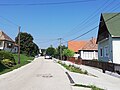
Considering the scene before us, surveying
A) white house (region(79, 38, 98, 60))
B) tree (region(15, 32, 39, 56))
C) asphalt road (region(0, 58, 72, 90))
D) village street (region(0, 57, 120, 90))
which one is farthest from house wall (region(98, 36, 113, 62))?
tree (region(15, 32, 39, 56))

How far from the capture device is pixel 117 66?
18.2m

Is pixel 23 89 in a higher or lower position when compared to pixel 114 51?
lower

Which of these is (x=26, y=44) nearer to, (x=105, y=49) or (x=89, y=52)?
(x=89, y=52)

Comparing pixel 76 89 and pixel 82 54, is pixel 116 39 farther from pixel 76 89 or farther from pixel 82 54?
pixel 82 54

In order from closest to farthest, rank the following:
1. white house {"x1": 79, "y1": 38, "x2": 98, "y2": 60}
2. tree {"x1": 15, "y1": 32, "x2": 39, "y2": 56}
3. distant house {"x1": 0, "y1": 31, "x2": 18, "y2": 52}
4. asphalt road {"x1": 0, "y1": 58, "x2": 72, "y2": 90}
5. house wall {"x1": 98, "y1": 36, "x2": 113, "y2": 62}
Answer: asphalt road {"x1": 0, "y1": 58, "x2": 72, "y2": 90}
house wall {"x1": 98, "y1": 36, "x2": 113, "y2": 62}
white house {"x1": 79, "y1": 38, "x2": 98, "y2": 60}
distant house {"x1": 0, "y1": 31, "x2": 18, "y2": 52}
tree {"x1": 15, "y1": 32, "x2": 39, "y2": 56}

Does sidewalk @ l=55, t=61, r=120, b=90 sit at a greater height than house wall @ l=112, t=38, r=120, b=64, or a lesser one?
lesser

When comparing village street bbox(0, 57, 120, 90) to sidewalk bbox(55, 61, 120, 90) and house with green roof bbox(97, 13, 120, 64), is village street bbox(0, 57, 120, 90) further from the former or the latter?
house with green roof bbox(97, 13, 120, 64)

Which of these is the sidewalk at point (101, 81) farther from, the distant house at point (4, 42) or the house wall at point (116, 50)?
the distant house at point (4, 42)

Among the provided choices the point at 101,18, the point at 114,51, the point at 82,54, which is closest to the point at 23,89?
the point at 114,51

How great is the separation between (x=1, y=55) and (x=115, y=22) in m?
15.8

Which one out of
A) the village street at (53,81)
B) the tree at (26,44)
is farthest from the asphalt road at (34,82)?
the tree at (26,44)

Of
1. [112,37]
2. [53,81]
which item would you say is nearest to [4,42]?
[112,37]

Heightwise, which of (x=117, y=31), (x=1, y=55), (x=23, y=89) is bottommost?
(x=23, y=89)

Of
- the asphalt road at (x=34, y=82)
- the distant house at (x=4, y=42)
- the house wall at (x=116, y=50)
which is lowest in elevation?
the asphalt road at (x=34, y=82)
